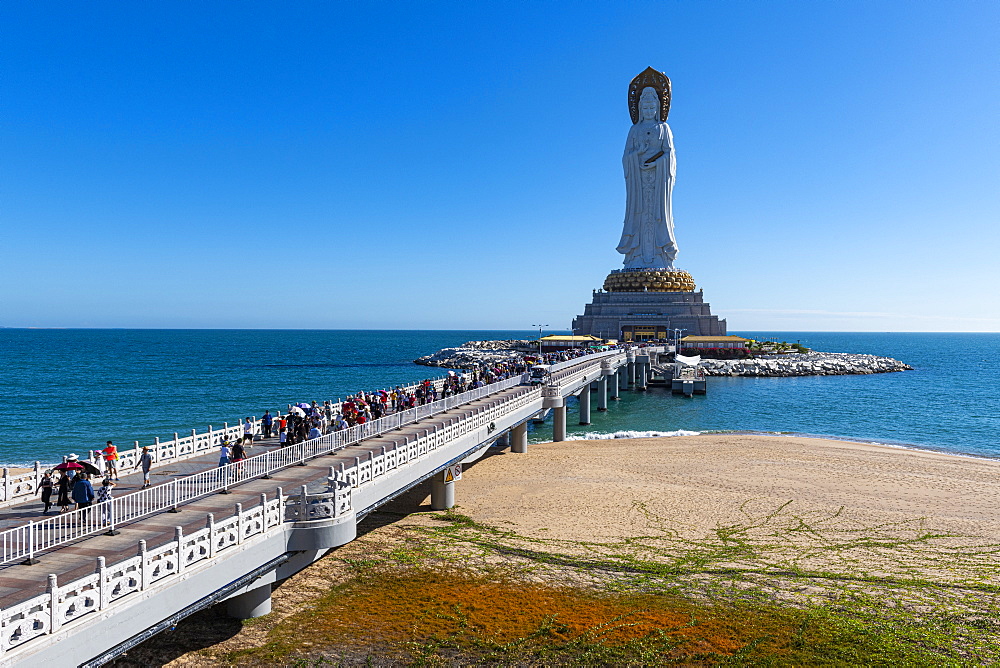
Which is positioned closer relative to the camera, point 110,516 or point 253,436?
point 110,516

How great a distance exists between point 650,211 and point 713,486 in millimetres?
74676

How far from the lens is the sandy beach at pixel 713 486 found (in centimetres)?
2170

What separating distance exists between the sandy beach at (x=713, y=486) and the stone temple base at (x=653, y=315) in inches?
2179

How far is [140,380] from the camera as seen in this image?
259 ft

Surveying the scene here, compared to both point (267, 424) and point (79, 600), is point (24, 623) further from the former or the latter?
point (267, 424)

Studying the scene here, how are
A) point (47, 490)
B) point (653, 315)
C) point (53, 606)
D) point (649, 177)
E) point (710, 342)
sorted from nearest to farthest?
point (53, 606), point (47, 490), point (710, 342), point (653, 315), point (649, 177)

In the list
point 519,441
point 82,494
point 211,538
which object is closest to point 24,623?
point 211,538

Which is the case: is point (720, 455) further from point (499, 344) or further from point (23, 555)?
point (499, 344)

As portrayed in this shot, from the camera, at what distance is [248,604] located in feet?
43.9

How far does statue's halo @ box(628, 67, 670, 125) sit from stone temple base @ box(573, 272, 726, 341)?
24.0 metres

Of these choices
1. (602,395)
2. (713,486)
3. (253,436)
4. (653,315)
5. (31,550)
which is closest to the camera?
(31,550)

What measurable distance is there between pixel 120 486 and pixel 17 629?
826 cm

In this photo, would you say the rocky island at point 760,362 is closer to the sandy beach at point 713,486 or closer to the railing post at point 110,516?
the sandy beach at point 713,486

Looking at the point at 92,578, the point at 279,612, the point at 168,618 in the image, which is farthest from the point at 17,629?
the point at 279,612
